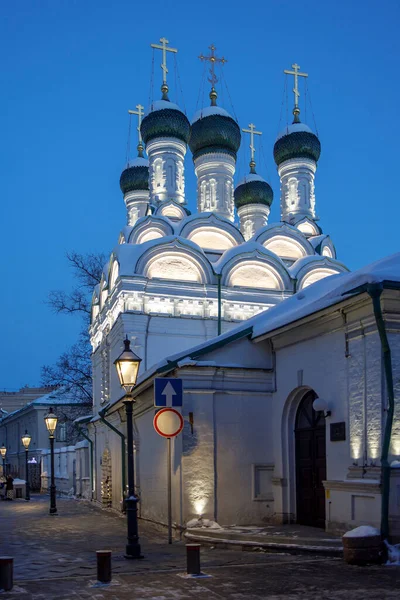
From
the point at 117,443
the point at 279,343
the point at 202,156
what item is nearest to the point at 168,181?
the point at 202,156

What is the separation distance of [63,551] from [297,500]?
4105mm

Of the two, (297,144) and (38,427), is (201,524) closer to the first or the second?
(297,144)

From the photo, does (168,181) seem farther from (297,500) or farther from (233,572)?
(233,572)

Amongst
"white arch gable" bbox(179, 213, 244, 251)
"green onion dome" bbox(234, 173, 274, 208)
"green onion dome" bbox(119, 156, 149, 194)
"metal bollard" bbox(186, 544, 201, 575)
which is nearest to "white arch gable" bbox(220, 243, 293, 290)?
"white arch gable" bbox(179, 213, 244, 251)

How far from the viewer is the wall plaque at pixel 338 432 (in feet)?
35.1

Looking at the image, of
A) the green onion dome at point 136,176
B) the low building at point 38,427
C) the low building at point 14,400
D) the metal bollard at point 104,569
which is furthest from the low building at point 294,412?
the low building at point 14,400

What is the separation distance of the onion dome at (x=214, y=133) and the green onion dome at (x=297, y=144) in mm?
2761

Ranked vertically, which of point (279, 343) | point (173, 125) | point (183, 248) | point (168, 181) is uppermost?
point (173, 125)

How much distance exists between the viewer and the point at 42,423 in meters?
48.5

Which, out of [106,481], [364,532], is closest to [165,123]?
[106,481]

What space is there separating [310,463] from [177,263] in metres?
11.8

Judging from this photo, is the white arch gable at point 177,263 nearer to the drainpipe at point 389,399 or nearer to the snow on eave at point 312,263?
the snow on eave at point 312,263

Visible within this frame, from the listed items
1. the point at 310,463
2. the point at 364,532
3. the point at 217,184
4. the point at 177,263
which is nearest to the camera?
the point at 364,532

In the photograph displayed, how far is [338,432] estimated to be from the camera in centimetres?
1083
